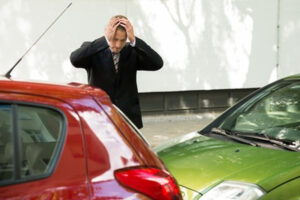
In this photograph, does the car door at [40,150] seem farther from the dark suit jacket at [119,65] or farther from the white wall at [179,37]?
the white wall at [179,37]

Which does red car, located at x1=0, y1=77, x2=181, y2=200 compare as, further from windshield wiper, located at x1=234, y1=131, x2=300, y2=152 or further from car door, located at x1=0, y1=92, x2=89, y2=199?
windshield wiper, located at x1=234, y1=131, x2=300, y2=152

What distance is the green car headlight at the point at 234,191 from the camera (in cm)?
322

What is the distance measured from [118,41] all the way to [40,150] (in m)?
2.27

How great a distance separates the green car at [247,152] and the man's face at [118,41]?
38.8 inches

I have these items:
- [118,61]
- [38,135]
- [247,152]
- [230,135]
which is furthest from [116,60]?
[38,135]

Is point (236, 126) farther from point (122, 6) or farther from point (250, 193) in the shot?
point (122, 6)

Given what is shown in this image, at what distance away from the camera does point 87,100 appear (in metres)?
2.39

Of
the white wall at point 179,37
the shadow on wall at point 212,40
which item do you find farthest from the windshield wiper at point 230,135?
the shadow on wall at point 212,40

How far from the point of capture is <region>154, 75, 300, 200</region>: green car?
329 centimetres

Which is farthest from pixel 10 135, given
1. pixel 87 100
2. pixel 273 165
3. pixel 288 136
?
pixel 288 136

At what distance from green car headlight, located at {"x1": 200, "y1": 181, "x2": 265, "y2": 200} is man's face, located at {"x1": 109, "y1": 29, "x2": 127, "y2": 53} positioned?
1.66 m

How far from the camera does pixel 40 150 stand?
7.25 ft

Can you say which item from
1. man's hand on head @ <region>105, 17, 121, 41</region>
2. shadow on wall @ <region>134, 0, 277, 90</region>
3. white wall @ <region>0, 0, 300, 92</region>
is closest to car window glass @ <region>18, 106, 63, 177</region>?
man's hand on head @ <region>105, 17, 121, 41</region>

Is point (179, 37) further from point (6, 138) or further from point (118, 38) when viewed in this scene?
point (6, 138)
